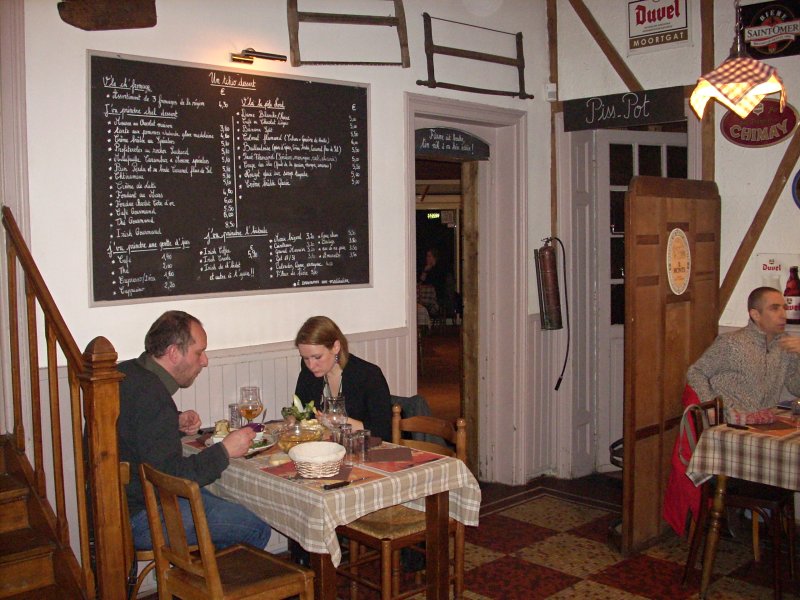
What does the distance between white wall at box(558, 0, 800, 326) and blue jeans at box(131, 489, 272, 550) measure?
3390mm

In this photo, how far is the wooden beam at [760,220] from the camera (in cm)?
498

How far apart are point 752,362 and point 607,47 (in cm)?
245

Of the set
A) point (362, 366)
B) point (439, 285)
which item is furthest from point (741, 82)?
point (439, 285)

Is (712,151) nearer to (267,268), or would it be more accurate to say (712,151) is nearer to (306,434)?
(267,268)

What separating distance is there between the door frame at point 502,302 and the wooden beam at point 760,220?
4.40 feet

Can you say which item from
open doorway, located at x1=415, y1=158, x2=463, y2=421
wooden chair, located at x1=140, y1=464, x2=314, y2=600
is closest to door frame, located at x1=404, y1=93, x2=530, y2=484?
open doorway, located at x1=415, y1=158, x2=463, y2=421

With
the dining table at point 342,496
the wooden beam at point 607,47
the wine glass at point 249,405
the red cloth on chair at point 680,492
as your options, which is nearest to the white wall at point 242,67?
the wooden beam at point 607,47

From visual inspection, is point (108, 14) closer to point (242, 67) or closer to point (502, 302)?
point (242, 67)

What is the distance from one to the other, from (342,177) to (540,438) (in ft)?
8.25

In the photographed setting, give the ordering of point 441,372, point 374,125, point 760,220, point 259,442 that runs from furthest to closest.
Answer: point 441,372 < point 760,220 < point 374,125 < point 259,442

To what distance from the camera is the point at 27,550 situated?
313 centimetres

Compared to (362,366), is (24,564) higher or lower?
lower

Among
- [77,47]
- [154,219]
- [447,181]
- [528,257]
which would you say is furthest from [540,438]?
[447,181]

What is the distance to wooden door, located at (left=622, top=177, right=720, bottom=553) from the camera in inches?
176
